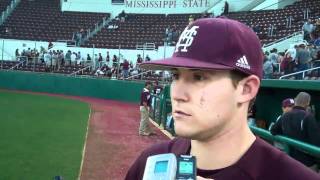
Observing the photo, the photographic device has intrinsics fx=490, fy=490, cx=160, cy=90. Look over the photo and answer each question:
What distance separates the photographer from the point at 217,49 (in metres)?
1.70

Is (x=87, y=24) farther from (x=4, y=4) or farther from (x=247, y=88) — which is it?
(x=247, y=88)

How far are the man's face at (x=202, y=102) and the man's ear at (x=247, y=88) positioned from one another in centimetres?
3

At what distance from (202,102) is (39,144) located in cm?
950

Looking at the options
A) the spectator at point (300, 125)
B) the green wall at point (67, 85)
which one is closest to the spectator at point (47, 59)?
the green wall at point (67, 85)

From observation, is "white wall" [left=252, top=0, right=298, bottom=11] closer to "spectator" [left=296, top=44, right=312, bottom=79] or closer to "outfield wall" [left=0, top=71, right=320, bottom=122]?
"outfield wall" [left=0, top=71, right=320, bottom=122]

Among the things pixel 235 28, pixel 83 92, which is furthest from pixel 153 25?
pixel 235 28

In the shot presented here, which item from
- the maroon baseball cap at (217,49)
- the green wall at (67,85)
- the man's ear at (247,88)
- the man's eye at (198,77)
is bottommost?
the green wall at (67,85)

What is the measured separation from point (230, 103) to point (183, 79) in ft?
0.61

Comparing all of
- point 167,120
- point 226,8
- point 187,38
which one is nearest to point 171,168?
point 187,38

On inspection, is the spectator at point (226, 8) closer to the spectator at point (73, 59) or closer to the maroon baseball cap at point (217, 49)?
the spectator at point (73, 59)

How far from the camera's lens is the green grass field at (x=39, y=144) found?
26.2 feet

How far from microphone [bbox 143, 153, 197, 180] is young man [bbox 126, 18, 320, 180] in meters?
0.20

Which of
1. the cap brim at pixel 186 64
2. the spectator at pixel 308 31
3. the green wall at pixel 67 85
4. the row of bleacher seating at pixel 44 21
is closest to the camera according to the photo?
the cap brim at pixel 186 64

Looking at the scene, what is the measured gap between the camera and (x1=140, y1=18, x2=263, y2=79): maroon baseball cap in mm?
1681
